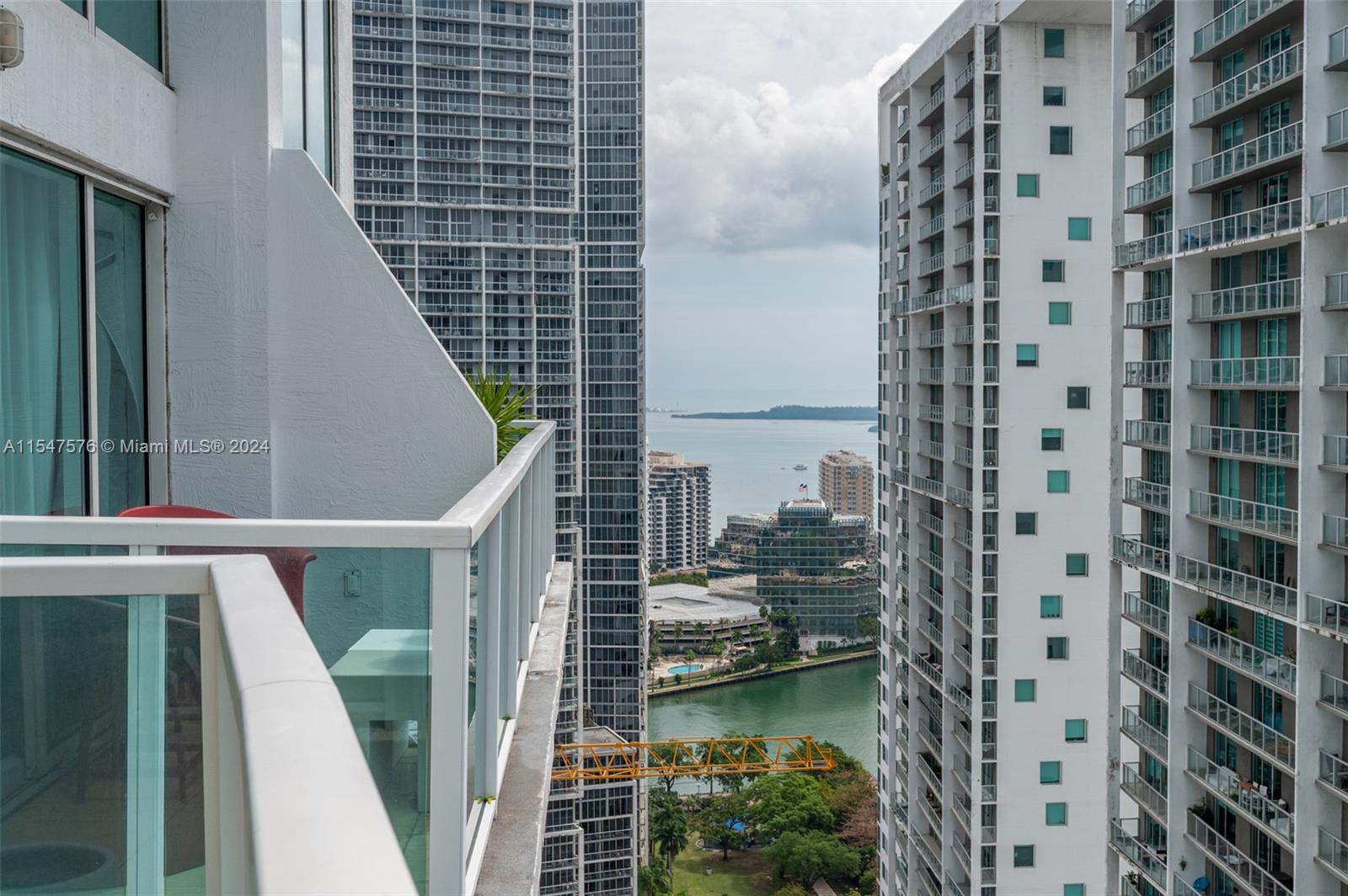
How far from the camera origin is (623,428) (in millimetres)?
33781

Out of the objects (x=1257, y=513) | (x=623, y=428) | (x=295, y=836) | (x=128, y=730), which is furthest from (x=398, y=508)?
(x=623, y=428)

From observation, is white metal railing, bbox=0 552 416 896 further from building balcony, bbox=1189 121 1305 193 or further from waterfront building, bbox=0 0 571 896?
building balcony, bbox=1189 121 1305 193

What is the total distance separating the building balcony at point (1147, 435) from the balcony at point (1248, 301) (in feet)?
5.04

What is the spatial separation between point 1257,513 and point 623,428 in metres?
23.1

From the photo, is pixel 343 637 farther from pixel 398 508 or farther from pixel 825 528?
pixel 825 528

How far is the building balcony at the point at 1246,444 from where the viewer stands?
11.5m

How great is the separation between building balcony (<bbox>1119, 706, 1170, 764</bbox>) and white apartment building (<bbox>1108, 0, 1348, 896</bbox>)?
4 cm

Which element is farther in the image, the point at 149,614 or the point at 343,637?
the point at 343,637

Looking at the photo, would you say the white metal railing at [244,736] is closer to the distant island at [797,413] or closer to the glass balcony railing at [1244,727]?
the glass balcony railing at [1244,727]

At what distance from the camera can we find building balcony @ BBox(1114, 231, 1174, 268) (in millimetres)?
13554

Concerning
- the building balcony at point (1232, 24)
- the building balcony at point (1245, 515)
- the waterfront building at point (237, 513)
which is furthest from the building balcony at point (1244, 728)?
the waterfront building at point (237, 513)

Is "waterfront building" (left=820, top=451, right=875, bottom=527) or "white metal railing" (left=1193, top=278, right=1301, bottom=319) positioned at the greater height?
"white metal railing" (left=1193, top=278, right=1301, bottom=319)

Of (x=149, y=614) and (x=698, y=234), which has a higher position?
(x=698, y=234)

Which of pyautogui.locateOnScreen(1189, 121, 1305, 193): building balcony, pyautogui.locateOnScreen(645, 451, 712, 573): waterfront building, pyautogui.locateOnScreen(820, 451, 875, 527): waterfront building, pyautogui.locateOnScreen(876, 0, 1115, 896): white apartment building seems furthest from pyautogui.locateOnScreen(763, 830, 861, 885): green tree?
pyautogui.locateOnScreen(820, 451, 875, 527): waterfront building
